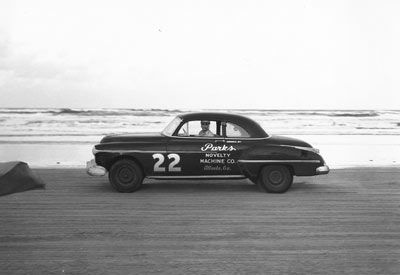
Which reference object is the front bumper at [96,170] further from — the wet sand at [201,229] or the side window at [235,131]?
the side window at [235,131]

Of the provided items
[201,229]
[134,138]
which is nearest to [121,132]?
[134,138]

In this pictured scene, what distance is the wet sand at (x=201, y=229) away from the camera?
18.4 feet

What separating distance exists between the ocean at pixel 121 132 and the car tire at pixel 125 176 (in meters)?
4.25

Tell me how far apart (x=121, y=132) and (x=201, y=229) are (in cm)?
2999

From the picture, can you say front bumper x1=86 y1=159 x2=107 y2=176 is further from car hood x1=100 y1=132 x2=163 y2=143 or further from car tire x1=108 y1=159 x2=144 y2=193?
car hood x1=100 y1=132 x2=163 y2=143

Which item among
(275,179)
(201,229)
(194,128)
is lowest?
(201,229)

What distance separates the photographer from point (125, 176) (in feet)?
33.7

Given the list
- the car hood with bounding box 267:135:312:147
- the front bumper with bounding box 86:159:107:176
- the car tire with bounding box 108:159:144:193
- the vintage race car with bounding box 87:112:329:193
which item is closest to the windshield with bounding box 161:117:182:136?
the vintage race car with bounding box 87:112:329:193

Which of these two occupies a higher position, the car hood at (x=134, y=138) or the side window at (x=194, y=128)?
the side window at (x=194, y=128)

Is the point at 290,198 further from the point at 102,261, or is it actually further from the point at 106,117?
the point at 106,117

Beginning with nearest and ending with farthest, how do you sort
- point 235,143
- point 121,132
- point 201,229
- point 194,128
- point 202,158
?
point 201,229 < point 202,158 < point 235,143 < point 194,128 < point 121,132

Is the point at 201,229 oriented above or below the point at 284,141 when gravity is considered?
below

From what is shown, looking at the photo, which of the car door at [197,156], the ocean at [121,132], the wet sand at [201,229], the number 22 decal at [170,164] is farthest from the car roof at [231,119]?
the ocean at [121,132]

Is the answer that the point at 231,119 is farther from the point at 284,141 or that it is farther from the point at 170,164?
the point at 170,164
